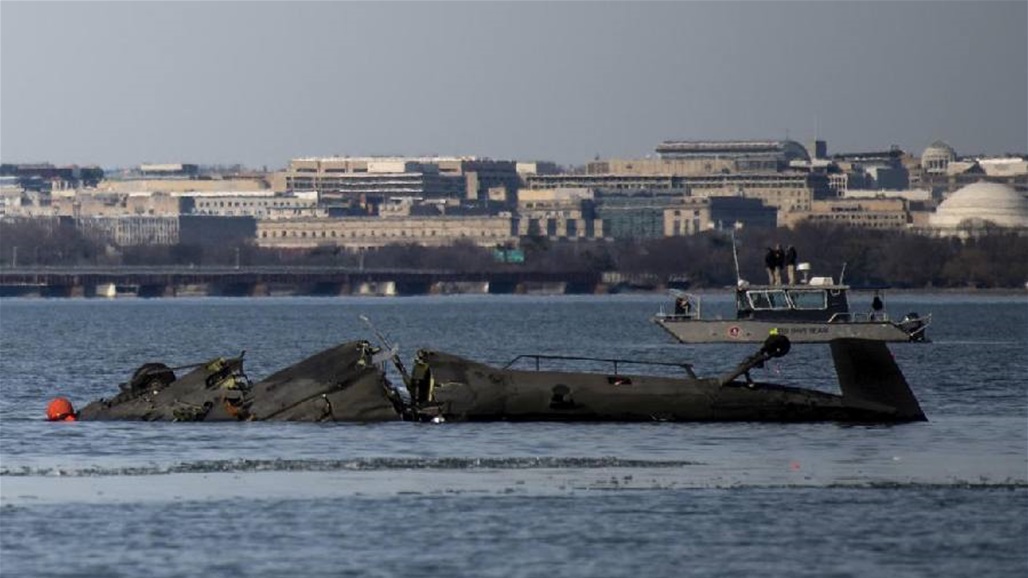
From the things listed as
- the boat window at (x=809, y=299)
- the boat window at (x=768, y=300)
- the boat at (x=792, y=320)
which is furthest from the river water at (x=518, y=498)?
the boat window at (x=768, y=300)

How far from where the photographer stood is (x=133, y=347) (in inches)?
4075

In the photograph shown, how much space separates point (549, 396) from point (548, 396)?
2 cm

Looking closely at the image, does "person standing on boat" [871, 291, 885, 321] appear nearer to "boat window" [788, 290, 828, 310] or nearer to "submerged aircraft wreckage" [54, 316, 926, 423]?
"boat window" [788, 290, 828, 310]

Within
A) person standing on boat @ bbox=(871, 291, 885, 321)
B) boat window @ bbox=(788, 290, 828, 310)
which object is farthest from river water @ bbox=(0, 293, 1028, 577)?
person standing on boat @ bbox=(871, 291, 885, 321)

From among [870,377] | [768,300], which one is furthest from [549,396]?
[768,300]

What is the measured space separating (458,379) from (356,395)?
170 cm

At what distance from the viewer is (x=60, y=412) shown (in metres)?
54.5

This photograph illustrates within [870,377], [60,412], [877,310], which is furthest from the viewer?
[877,310]

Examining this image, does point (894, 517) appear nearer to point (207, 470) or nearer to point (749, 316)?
point (207, 470)

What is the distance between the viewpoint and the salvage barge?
51250 mm

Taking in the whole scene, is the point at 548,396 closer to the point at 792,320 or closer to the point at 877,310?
the point at 792,320

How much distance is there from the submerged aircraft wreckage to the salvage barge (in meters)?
0.02

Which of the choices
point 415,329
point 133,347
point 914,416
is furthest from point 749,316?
point 914,416

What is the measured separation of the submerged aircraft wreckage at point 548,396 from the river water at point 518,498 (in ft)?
1.87
